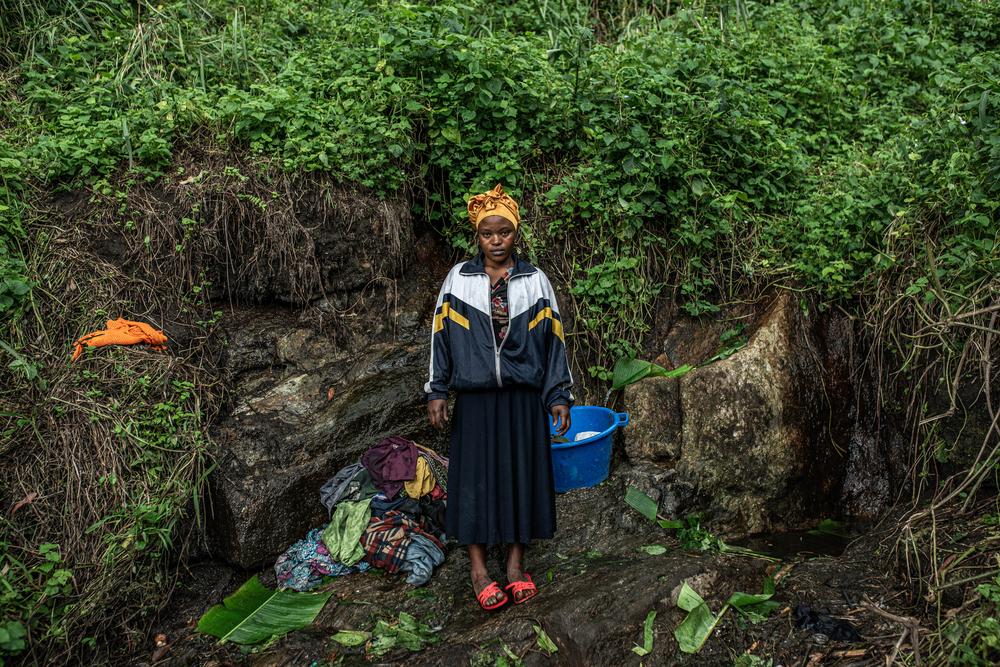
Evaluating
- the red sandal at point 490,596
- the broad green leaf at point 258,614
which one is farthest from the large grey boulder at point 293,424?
the red sandal at point 490,596

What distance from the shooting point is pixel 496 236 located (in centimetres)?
367

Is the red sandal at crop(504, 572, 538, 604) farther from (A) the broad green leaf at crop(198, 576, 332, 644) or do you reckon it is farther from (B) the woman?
(A) the broad green leaf at crop(198, 576, 332, 644)

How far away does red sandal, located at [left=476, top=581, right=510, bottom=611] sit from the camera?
141 inches

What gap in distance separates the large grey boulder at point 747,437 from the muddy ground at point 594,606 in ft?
0.97

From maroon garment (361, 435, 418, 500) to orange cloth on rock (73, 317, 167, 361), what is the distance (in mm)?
1406

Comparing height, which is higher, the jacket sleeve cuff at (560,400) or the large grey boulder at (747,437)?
the jacket sleeve cuff at (560,400)

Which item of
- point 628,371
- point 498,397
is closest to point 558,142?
point 628,371

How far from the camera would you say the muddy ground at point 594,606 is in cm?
323

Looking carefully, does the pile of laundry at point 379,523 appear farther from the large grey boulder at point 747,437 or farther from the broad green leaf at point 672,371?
the broad green leaf at point 672,371

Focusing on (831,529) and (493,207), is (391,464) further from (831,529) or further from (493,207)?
(831,529)

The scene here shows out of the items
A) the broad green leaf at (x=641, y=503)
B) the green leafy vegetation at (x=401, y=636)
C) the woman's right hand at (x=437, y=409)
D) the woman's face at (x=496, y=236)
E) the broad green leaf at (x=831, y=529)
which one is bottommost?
the broad green leaf at (x=831, y=529)

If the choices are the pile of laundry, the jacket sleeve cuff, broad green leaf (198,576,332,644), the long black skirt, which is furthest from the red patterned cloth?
the jacket sleeve cuff

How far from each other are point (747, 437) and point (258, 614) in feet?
9.48

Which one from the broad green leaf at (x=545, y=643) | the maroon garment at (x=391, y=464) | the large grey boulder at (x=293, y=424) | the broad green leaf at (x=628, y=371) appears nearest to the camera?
the broad green leaf at (x=545, y=643)
